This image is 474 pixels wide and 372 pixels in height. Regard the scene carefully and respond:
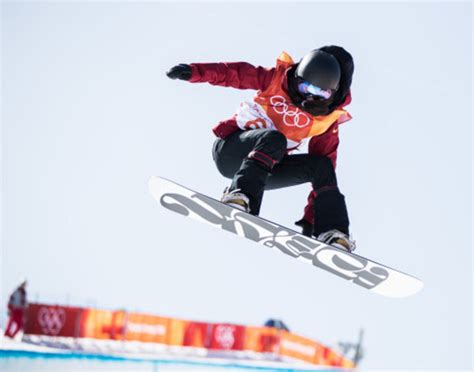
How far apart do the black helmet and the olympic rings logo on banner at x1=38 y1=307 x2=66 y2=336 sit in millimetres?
10455

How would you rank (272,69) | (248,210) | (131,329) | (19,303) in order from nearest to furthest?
(248,210), (272,69), (19,303), (131,329)

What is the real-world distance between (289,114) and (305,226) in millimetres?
1092

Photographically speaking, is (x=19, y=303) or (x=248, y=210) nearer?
(x=248, y=210)

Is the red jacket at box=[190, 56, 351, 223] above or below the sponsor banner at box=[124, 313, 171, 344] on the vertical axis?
above

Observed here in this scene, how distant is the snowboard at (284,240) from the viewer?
20.7ft

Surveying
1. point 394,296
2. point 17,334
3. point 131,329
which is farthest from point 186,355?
point 394,296

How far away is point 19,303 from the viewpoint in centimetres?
1416

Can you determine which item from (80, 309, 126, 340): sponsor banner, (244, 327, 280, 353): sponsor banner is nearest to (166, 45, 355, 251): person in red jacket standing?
(80, 309, 126, 340): sponsor banner

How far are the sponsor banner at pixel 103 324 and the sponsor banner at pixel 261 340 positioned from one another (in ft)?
18.8

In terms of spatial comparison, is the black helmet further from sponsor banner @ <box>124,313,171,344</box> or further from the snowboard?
sponsor banner @ <box>124,313,171,344</box>

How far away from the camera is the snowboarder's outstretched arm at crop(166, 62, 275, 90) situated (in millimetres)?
6297

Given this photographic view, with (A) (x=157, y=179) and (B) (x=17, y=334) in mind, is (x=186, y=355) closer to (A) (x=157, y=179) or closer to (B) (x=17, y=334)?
(B) (x=17, y=334)

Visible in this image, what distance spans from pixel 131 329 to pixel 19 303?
4.05 metres

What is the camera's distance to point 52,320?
15.4 metres
